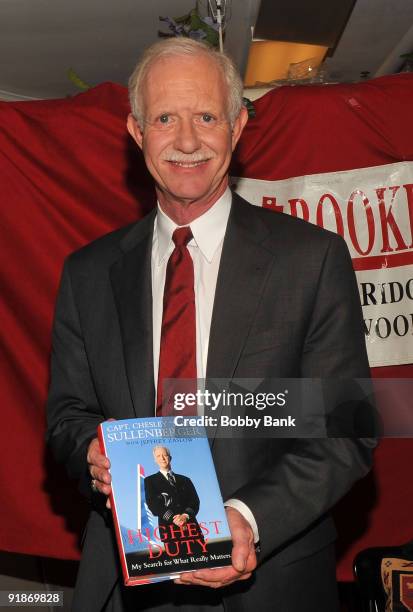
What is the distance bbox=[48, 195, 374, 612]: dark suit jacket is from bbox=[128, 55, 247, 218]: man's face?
12 centimetres

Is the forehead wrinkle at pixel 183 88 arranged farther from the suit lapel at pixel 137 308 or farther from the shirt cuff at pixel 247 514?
the shirt cuff at pixel 247 514

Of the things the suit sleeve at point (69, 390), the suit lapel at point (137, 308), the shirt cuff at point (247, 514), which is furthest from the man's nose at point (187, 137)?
the shirt cuff at point (247, 514)

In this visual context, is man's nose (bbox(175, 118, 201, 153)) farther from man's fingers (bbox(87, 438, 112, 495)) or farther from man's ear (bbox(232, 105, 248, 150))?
man's fingers (bbox(87, 438, 112, 495))

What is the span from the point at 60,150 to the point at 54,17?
1662 millimetres

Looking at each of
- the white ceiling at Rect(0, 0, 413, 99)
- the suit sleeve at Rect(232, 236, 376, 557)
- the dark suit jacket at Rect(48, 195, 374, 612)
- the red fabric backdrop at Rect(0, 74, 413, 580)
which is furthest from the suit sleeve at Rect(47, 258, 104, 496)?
the white ceiling at Rect(0, 0, 413, 99)

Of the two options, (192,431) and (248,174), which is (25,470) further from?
(192,431)

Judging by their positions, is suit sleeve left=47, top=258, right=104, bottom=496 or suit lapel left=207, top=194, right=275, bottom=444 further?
suit sleeve left=47, top=258, right=104, bottom=496

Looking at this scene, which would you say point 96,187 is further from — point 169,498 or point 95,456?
point 169,498

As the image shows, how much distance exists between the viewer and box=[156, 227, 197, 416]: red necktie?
5.37 ft

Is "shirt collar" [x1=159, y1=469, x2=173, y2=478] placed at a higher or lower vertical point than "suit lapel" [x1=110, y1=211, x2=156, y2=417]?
lower

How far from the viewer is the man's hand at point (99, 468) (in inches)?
56.5

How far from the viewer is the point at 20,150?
285 centimetres

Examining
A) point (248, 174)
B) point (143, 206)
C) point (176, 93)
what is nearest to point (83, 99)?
point (143, 206)

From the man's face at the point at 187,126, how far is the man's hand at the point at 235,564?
613 mm
